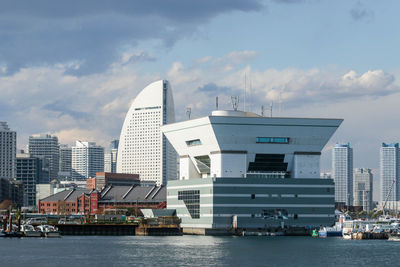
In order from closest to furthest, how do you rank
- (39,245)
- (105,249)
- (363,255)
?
(363,255)
(105,249)
(39,245)

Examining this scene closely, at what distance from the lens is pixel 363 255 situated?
6137 inches

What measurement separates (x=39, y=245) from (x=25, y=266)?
171ft

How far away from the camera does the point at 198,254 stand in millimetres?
150250

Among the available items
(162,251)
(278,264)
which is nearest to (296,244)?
(162,251)

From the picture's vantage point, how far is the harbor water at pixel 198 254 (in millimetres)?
134875

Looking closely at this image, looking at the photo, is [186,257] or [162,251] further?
[162,251]

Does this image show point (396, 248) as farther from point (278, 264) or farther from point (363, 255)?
point (278, 264)

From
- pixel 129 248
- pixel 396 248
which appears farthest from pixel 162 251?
pixel 396 248

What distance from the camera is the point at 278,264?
436ft

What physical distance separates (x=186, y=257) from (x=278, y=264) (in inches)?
709

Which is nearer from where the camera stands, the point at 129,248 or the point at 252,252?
the point at 252,252

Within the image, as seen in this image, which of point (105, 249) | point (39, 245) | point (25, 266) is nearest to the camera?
point (25, 266)

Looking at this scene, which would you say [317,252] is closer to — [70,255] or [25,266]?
[70,255]

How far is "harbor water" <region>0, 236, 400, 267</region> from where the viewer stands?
134875 millimetres
